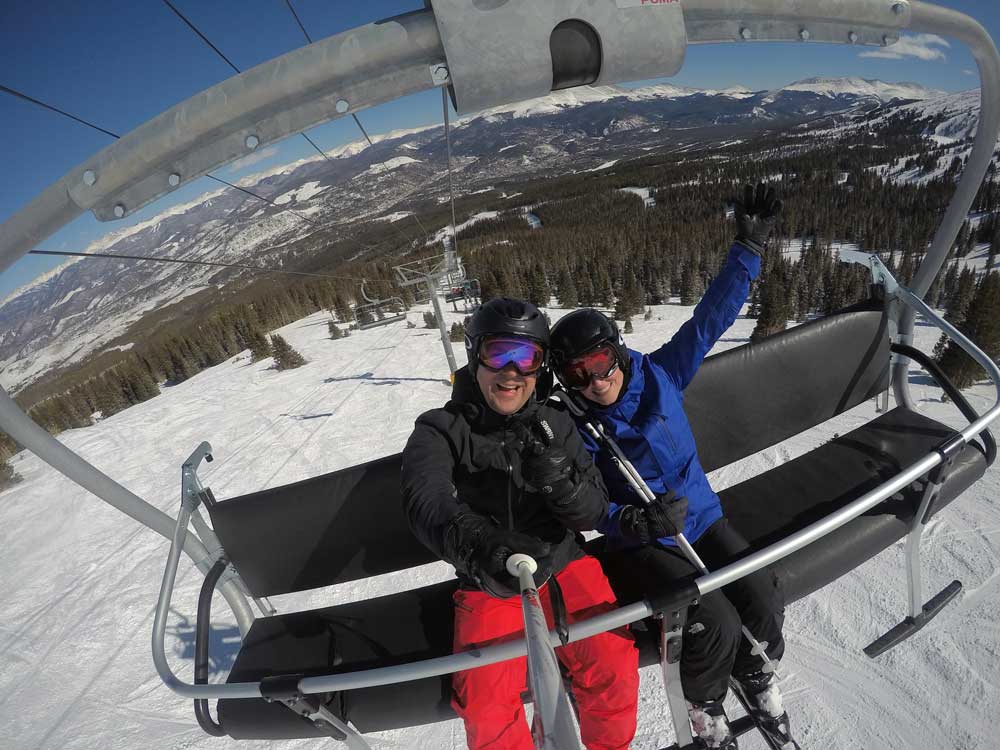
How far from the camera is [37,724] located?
8.95 ft

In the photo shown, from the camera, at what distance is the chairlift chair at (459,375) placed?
104 centimetres

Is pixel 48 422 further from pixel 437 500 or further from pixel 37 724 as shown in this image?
pixel 437 500

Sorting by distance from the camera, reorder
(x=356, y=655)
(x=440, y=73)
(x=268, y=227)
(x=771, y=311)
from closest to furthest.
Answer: (x=440, y=73) < (x=356, y=655) < (x=771, y=311) < (x=268, y=227)

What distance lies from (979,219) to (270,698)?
257 ft

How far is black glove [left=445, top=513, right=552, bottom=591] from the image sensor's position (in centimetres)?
139

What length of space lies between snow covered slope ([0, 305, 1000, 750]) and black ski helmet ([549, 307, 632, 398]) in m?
1.88

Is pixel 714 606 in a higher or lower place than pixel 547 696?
lower

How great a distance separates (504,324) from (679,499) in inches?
41.7

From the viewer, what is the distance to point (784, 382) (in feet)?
9.82

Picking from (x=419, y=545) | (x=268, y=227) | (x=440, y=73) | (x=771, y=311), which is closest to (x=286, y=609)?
A: (x=419, y=545)

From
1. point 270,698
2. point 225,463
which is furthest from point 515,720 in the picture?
point 225,463

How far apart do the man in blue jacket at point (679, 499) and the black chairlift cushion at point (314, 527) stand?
111 centimetres

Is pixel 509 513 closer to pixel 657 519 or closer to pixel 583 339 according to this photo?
pixel 657 519

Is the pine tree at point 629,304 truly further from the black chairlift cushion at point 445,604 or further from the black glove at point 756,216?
the black chairlift cushion at point 445,604
